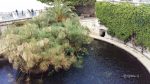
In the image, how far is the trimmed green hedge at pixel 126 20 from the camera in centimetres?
3500

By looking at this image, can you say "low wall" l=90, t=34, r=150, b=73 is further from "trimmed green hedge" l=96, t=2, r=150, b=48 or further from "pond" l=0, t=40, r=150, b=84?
"trimmed green hedge" l=96, t=2, r=150, b=48

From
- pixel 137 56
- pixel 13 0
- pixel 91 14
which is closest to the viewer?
pixel 137 56

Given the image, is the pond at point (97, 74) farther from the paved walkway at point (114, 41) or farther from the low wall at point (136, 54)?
the paved walkway at point (114, 41)

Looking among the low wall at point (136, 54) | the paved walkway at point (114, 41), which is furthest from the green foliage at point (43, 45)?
the paved walkway at point (114, 41)

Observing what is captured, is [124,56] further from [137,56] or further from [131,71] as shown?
[131,71]

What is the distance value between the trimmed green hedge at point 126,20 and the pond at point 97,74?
9.29 ft

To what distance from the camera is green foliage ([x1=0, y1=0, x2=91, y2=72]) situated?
99.1ft

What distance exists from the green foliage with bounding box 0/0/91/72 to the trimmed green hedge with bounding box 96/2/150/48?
18.3 ft

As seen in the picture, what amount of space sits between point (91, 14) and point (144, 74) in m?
24.6

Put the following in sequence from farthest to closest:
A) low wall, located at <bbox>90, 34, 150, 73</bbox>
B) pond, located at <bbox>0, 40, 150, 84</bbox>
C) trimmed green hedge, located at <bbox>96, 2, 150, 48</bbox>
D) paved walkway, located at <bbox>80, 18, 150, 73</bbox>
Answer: trimmed green hedge, located at <bbox>96, 2, 150, 48</bbox>
paved walkway, located at <bbox>80, 18, 150, 73</bbox>
low wall, located at <bbox>90, 34, 150, 73</bbox>
pond, located at <bbox>0, 40, 150, 84</bbox>

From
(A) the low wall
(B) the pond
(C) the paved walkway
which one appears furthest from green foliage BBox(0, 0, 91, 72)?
(C) the paved walkway

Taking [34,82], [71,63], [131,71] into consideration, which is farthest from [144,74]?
[34,82]

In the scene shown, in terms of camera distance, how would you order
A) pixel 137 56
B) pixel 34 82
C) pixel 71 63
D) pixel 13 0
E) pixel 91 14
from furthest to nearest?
1. pixel 91 14
2. pixel 13 0
3. pixel 137 56
4. pixel 71 63
5. pixel 34 82

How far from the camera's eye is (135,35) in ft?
124
